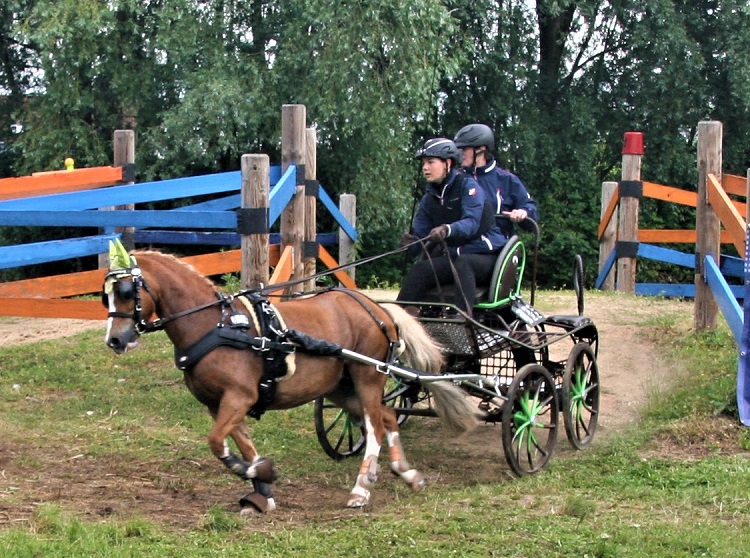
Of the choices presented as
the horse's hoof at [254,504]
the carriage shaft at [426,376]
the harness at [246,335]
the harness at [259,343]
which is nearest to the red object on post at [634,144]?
the carriage shaft at [426,376]

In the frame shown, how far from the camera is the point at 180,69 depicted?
15797 millimetres

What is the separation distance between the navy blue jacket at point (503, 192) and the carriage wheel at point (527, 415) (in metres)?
1.07

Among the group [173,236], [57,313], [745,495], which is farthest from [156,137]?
[745,495]

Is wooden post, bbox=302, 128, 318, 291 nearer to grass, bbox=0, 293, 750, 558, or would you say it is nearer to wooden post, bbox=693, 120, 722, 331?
grass, bbox=0, 293, 750, 558

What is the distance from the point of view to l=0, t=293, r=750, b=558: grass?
5.21 metres

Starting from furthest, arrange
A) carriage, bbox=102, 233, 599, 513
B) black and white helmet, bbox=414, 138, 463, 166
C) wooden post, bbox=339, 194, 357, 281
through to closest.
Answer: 1. wooden post, bbox=339, 194, 357, 281
2. black and white helmet, bbox=414, 138, 463, 166
3. carriage, bbox=102, 233, 599, 513

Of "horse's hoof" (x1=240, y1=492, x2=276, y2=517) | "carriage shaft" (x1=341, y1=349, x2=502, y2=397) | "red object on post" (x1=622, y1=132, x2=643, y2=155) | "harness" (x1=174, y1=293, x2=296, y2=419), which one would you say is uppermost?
"red object on post" (x1=622, y1=132, x2=643, y2=155)

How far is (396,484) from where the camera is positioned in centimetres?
691

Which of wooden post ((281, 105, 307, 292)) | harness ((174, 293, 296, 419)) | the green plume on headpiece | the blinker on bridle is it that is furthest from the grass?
wooden post ((281, 105, 307, 292))

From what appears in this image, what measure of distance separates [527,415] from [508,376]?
0.47 metres

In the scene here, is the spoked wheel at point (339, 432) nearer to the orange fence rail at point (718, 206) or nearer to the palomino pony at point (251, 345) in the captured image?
the palomino pony at point (251, 345)

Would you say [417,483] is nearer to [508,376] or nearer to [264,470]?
[264,470]

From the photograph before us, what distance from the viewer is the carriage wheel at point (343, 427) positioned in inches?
290

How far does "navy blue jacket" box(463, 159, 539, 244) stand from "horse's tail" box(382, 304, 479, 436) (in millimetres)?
1231
